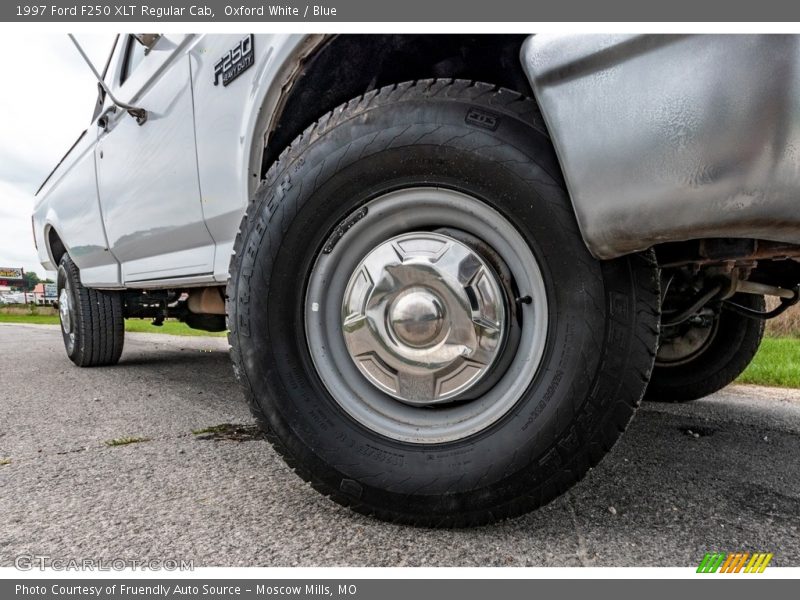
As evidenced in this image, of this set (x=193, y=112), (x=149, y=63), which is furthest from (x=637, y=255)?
(x=149, y=63)

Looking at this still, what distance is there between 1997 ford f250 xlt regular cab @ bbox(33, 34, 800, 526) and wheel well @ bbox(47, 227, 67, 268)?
3.34m

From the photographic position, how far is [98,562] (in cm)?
98

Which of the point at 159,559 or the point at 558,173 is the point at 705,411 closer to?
the point at 558,173

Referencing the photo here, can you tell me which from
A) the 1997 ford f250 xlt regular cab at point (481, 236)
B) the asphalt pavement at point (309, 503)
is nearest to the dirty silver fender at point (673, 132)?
the 1997 ford f250 xlt regular cab at point (481, 236)

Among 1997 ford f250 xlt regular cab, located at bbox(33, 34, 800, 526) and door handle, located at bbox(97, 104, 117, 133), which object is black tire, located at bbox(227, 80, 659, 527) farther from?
door handle, located at bbox(97, 104, 117, 133)

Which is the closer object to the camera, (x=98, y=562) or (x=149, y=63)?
(x=98, y=562)

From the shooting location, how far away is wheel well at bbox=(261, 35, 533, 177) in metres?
1.31

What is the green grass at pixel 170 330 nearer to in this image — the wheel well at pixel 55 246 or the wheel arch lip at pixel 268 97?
the wheel well at pixel 55 246

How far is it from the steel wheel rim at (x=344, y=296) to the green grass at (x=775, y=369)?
2951mm

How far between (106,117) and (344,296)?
2.40 metres

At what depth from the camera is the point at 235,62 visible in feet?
5.26

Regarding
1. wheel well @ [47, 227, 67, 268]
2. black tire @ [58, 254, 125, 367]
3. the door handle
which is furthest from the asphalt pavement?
wheel well @ [47, 227, 67, 268]

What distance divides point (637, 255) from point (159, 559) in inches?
45.0

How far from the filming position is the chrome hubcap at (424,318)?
1128 mm
